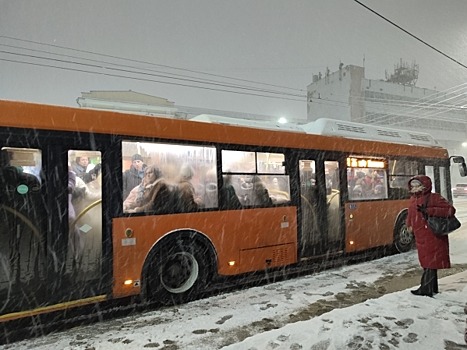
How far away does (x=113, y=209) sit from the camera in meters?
4.99

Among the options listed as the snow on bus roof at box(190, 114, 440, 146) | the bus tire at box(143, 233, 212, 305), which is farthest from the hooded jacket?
the bus tire at box(143, 233, 212, 305)

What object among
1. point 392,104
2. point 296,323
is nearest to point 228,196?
point 296,323

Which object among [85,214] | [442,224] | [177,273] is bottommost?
[177,273]

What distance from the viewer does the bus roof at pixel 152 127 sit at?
4.49 m

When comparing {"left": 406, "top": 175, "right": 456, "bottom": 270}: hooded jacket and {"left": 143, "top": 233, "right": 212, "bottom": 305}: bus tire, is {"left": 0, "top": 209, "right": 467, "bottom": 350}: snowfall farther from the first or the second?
{"left": 406, "top": 175, "right": 456, "bottom": 270}: hooded jacket

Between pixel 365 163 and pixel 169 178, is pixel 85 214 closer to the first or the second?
pixel 169 178

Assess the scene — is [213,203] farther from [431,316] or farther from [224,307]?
[431,316]

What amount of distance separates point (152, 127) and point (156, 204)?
3.70 ft

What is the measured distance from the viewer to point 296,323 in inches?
170

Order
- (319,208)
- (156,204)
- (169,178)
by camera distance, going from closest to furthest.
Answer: (156,204) < (169,178) < (319,208)

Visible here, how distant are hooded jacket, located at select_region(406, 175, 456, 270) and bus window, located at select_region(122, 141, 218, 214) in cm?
303

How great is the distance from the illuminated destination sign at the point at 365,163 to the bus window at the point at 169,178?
12.0 ft

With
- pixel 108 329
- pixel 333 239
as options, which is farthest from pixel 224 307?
pixel 333 239

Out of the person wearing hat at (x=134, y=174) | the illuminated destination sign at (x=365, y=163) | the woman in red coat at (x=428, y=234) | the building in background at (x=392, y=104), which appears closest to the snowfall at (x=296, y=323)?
the woman in red coat at (x=428, y=234)
